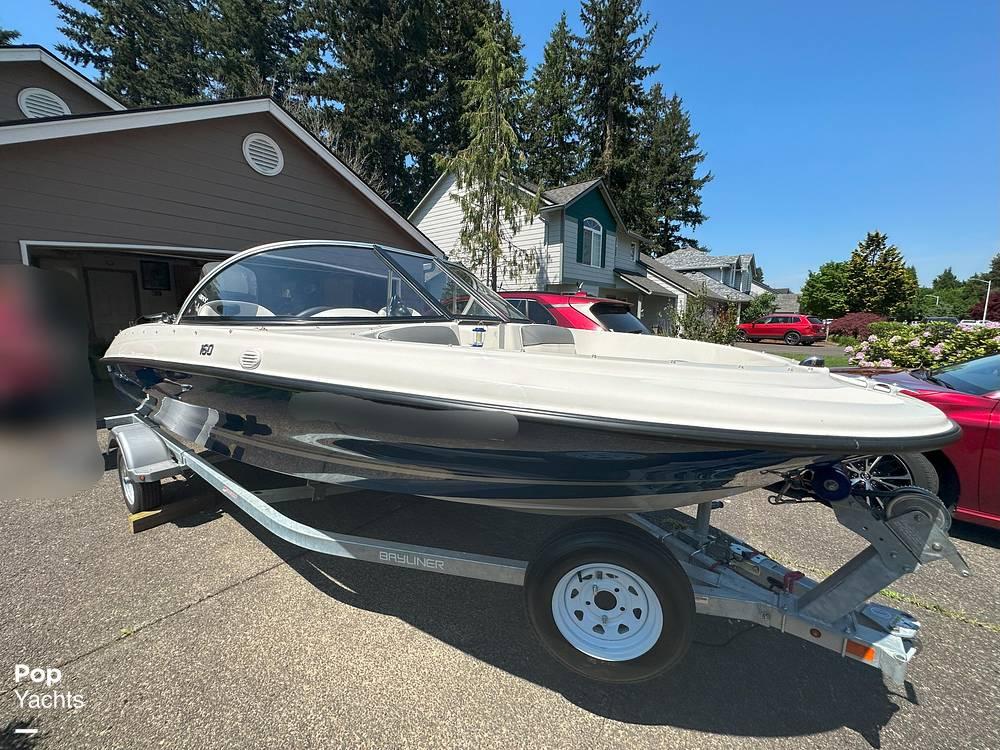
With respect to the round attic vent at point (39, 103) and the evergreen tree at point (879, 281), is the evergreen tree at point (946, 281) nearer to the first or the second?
the evergreen tree at point (879, 281)

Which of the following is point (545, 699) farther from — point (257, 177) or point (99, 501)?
point (257, 177)

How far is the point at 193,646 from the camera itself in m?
2.15

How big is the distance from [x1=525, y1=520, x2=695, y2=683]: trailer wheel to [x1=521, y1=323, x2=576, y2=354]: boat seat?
50.3 inches

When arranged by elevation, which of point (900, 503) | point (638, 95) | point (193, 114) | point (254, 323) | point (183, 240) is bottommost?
point (900, 503)

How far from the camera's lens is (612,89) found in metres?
30.9

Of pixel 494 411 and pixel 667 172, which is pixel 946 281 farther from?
pixel 494 411

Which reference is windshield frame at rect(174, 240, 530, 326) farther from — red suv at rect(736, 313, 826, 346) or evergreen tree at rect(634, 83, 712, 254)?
evergreen tree at rect(634, 83, 712, 254)

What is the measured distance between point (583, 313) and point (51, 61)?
12.1m

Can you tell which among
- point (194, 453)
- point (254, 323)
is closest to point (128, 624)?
point (194, 453)

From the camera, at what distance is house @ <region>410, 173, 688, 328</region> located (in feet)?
52.4

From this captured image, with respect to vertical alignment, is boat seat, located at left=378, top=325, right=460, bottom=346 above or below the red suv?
above

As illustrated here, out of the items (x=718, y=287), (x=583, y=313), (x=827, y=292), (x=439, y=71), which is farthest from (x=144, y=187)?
(x=827, y=292)

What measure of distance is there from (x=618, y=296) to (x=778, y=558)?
1984cm
